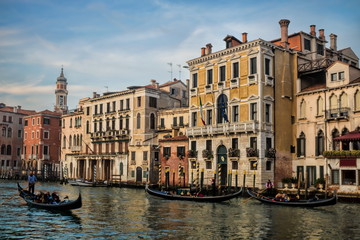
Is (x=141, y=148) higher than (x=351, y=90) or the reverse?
the reverse

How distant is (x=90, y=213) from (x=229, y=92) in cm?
1768

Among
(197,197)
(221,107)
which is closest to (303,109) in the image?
(221,107)

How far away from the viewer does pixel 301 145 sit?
34.1 m

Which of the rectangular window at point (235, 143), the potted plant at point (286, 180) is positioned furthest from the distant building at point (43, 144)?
the potted plant at point (286, 180)

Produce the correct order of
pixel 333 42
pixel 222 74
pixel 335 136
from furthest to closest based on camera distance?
pixel 333 42
pixel 222 74
pixel 335 136

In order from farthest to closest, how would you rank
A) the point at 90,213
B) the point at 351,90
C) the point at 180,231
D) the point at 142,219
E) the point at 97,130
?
the point at 97,130, the point at 351,90, the point at 90,213, the point at 142,219, the point at 180,231

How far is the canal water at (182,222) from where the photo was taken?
1608 centimetres

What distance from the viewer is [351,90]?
3069 cm

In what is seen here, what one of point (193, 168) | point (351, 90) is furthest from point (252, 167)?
point (351, 90)

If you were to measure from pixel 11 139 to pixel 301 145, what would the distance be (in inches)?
2085

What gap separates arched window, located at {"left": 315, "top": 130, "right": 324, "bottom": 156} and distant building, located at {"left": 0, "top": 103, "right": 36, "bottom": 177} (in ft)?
167

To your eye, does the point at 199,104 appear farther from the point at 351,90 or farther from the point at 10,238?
the point at 10,238

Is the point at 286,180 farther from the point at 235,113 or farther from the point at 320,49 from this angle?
the point at 320,49

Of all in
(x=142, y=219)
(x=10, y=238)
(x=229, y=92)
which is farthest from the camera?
(x=229, y=92)
